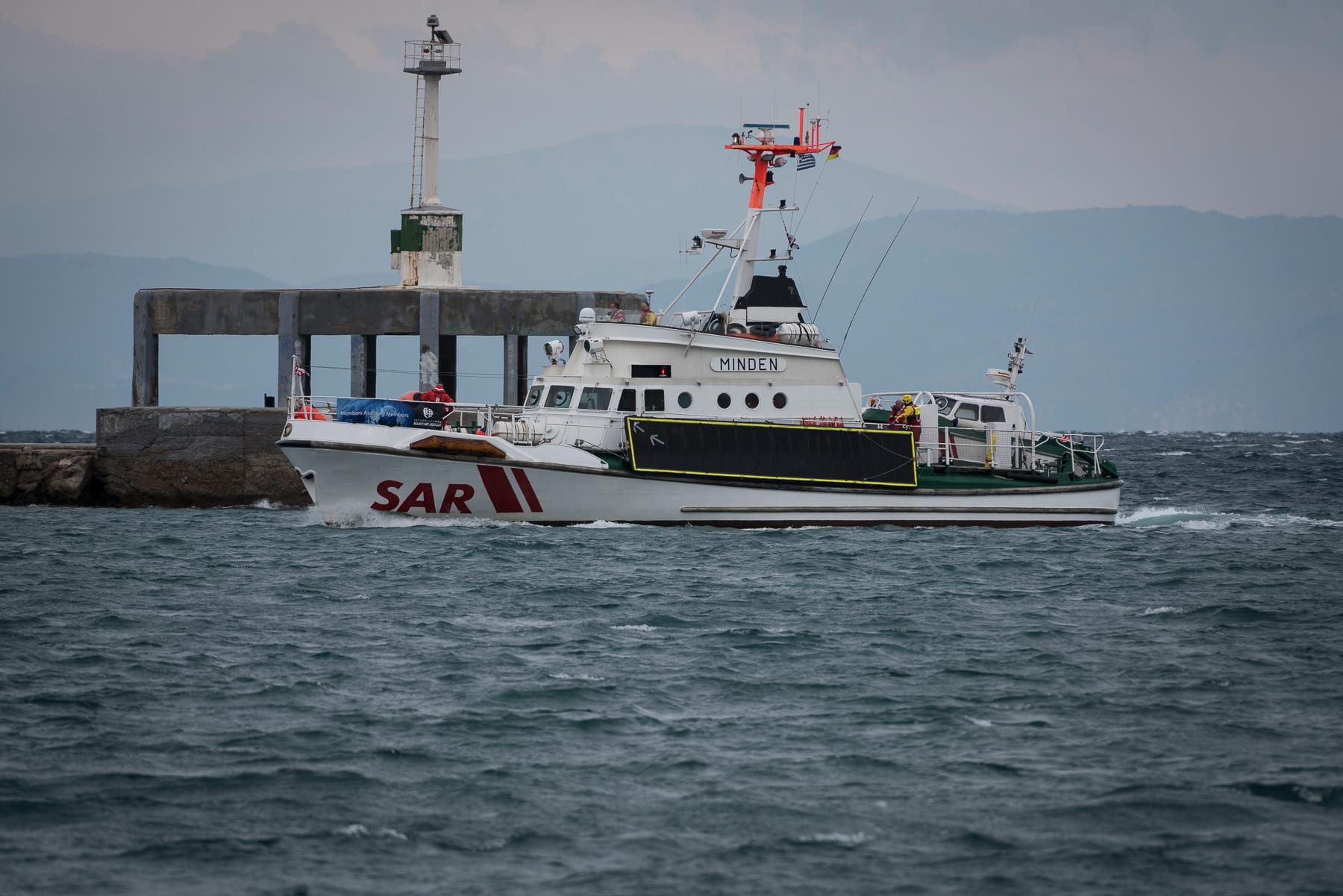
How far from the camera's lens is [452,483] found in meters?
26.0

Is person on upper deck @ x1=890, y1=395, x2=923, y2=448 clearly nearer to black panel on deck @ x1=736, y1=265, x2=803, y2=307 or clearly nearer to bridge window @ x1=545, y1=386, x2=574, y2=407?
black panel on deck @ x1=736, y1=265, x2=803, y2=307

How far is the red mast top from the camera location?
3036cm

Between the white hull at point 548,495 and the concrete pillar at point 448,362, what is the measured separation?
9.67 metres

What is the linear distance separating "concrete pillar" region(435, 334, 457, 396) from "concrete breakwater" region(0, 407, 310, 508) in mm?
5122

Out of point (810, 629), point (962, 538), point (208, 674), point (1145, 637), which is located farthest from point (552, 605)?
point (962, 538)

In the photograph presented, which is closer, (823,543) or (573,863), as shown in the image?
(573,863)

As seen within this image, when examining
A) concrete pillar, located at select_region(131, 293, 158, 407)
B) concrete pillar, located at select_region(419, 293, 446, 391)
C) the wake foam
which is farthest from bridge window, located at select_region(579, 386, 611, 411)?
concrete pillar, located at select_region(131, 293, 158, 407)

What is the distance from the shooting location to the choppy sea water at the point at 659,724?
31.8ft

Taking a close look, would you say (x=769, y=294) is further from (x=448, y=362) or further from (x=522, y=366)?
(x=448, y=362)

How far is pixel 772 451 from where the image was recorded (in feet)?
89.8

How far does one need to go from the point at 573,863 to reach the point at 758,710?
4.13 m

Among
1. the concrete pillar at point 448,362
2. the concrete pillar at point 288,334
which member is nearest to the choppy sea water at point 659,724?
the concrete pillar at point 288,334

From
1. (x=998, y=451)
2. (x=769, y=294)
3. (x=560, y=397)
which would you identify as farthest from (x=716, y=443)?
(x=998, y=451)

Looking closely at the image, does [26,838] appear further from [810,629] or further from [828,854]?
[810,629]
